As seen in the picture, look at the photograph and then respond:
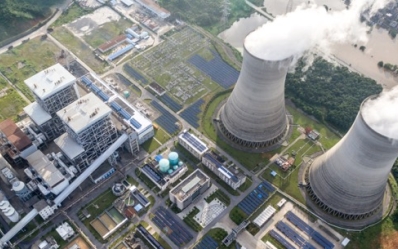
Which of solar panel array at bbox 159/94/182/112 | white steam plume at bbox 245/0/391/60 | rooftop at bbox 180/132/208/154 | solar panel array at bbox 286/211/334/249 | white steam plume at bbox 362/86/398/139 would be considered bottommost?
solar panel array at bbox 286/211/334/249

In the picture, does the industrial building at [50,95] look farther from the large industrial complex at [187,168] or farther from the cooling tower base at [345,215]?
the cooling tower base at [345,215]

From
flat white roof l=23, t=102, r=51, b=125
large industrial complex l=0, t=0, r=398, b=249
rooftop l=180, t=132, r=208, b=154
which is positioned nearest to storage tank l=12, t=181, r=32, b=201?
large industrial complex l=0, t=0, r=398, b=249

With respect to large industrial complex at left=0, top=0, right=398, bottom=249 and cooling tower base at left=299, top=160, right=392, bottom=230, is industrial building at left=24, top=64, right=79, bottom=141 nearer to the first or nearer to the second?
large industrial complex at left=0, top=0, right=398, bottom=249

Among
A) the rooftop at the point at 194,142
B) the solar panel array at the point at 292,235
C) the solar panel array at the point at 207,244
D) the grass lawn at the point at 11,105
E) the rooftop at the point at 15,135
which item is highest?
the rooftop at the point at 194,142

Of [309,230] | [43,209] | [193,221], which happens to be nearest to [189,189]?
[193,221]

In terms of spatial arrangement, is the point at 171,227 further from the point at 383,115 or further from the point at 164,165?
the point at 383,115

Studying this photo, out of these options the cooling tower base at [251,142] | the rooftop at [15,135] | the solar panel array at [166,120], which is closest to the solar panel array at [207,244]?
the cooling tower base at [251,142]

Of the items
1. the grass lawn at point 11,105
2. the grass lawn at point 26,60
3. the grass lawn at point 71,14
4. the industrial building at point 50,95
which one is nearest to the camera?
the industrial building at point 50,95
